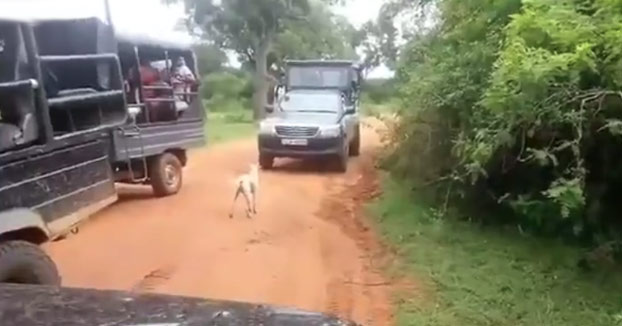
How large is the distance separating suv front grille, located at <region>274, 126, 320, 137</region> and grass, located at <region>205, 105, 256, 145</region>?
4.45m

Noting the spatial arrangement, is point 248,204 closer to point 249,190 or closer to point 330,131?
point 249,190

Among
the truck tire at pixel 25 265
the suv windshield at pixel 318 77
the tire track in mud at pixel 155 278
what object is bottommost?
the tire track in mud at pixel 155 278

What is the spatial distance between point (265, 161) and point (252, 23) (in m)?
12.4

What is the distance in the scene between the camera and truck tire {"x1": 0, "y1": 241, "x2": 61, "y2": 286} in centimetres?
493

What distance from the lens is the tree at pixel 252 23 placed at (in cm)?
2664

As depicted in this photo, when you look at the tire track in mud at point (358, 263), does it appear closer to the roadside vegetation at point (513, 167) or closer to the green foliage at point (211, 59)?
the roadside vegetation at point (513, 167)

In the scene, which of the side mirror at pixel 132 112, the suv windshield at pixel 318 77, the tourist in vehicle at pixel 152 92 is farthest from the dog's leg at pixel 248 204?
the suv windshield at pixel 318 77

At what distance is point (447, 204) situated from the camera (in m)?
10.5

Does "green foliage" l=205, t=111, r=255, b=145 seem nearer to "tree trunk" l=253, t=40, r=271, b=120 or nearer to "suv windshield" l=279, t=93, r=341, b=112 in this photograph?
"tree trunk" l=253, t=40, r=271, b=120

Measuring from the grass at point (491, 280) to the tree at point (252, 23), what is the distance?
17.1 m

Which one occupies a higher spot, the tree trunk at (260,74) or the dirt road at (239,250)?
the tree trunk at (260,74)

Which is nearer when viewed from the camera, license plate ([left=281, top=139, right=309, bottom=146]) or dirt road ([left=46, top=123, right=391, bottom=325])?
dirt road ([left=46, top=123, right=391, bottom=325])

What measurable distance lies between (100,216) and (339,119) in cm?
647

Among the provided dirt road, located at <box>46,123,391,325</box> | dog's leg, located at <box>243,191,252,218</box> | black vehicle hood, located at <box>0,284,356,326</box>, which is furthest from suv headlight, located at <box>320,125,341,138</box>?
black vehicle hood, located at <box>0,284,356,326</box>
